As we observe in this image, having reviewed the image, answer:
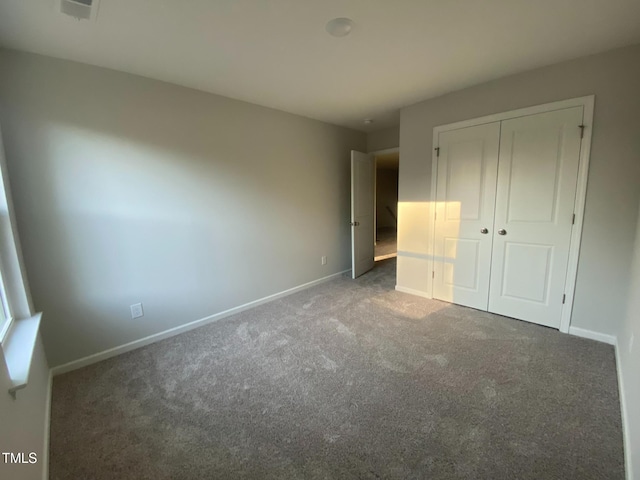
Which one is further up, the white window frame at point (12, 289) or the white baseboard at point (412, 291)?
the white window frame at point (12, 289)

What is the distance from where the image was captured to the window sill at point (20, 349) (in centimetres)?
114

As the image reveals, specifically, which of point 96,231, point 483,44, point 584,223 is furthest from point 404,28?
point 96,231

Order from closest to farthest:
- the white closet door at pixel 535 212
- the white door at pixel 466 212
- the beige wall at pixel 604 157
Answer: the beige wall at pixel 604 157 < the white closet door at pixel 535 212 < the white door at pixel 466 212

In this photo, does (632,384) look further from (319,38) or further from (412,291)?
(319,38)

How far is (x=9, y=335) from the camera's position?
154 cm

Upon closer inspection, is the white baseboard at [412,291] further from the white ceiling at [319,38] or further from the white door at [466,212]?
the white ceiling at [319,38]

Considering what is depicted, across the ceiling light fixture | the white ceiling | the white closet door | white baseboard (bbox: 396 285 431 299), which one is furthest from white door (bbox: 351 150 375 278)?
the ceiling light fixture

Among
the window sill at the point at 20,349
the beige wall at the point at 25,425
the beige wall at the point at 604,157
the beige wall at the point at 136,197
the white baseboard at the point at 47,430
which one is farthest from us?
the beige wall at the point at 604,157

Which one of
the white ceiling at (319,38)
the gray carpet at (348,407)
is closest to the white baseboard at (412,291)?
the gray carpet at (348,407)

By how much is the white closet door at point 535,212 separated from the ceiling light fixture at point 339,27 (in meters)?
1.81

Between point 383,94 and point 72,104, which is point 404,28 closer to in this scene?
point 383,94

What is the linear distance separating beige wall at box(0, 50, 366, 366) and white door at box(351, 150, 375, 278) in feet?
3.22

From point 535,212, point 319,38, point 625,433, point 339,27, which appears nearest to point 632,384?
point 625,433

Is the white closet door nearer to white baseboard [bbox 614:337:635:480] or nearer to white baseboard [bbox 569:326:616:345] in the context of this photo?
white baseboard [bbox 569:326:616:345]
